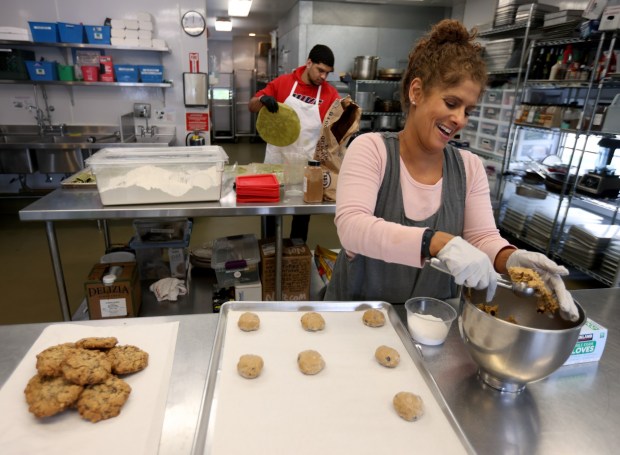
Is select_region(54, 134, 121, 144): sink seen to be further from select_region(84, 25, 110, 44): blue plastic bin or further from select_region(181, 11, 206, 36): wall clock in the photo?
select_region(181, 11, 206, 36): wall clock

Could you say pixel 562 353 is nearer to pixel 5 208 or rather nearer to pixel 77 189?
pixel 77 189

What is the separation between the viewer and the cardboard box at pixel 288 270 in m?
2.42

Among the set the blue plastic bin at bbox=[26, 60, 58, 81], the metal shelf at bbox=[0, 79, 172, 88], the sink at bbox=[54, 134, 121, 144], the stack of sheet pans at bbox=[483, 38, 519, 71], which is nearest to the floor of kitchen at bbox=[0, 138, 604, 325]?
the sink at bbox=[54, 134, 121, 144]

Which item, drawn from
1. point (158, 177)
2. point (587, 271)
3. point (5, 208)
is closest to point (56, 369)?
point (158, 177)

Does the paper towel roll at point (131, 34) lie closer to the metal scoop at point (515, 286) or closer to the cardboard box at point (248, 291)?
the cardboard box at point (248, 291)

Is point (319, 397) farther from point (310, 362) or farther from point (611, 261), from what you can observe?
point (611, 261)

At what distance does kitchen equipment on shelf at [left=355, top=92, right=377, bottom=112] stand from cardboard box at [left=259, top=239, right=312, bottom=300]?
3722 mm

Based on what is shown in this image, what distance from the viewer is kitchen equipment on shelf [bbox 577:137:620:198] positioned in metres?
3.38

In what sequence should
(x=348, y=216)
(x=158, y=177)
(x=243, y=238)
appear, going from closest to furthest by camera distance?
(x=348, y=216) → (x=158, y=177) → (x=243, y=238)

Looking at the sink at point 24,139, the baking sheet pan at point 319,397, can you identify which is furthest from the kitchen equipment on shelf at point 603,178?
the sink at point 24,139

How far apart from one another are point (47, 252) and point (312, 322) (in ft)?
12.1

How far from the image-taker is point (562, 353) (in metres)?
0.80

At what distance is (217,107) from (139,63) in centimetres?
598

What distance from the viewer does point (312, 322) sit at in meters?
1.05
